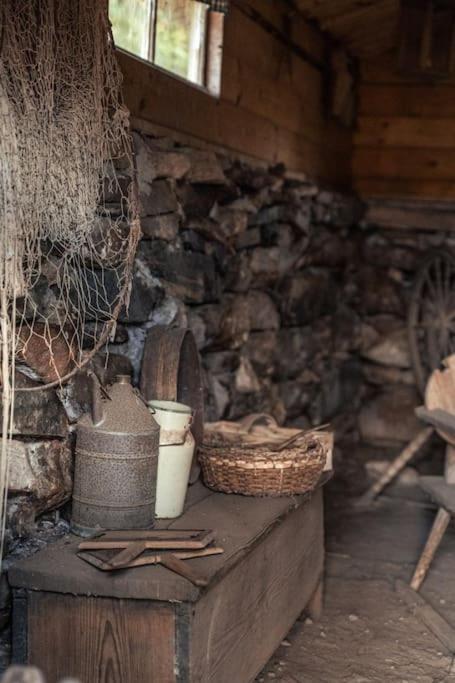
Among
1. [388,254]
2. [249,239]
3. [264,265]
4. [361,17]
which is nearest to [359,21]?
[361,17]

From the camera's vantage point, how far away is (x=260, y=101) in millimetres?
5285

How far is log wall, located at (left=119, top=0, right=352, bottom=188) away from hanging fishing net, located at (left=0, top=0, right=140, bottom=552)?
2.03ft

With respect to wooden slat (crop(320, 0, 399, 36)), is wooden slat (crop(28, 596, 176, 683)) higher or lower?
lower

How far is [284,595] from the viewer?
367 centimetres

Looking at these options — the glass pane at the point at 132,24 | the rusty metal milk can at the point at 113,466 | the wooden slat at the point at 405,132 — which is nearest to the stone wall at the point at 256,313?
the rusty metal milk can at the point at 113,466

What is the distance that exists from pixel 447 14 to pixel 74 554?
4298mm

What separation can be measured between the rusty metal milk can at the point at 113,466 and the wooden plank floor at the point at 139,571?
11 cm

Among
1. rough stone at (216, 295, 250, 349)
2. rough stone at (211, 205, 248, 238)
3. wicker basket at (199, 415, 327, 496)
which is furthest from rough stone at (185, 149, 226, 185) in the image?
wicker basket at (199, 415, 327, 496)

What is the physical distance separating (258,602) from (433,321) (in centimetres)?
418

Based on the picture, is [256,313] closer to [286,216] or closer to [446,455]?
[286,216]

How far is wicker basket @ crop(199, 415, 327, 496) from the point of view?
358 cm

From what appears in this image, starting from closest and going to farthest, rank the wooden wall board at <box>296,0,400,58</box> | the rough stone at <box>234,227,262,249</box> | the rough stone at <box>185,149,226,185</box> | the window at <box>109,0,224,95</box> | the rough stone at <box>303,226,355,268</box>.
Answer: the window at <box>109,0,224,95</box> → the rough stone at <box>185,149,226,185</box> → the rough stone at <box>234,227,262,249</box> → the wooden wall board at <box>296,0,400,58</box> → the rough stone at <box>303,226,355,268</box>

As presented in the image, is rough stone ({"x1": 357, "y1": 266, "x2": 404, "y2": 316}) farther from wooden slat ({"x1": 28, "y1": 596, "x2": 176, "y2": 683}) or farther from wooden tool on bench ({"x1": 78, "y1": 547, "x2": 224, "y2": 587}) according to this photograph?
wooden slat ({"x1": 28, "y1": 596, "x2": 176, "y2": 683})

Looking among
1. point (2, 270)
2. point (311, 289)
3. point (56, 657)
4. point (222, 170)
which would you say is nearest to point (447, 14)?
point (311, 289)
